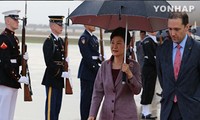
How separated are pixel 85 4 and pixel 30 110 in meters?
4.04

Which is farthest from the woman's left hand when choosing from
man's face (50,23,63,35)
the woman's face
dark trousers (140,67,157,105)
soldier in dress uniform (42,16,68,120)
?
dark trousers (140,67,157,105)

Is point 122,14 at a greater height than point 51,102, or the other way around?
point 122,14

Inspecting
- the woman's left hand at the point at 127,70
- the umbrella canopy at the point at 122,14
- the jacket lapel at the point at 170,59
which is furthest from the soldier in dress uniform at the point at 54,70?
→ the jacket lapel at the point at 170,59

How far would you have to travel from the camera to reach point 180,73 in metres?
2.79

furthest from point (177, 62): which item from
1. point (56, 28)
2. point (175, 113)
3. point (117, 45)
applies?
point (56, 28)

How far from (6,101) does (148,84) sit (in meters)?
2.61

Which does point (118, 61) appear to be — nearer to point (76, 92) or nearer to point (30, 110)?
point (30, 110)

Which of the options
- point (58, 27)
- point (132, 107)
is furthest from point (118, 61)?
point (58, 27)

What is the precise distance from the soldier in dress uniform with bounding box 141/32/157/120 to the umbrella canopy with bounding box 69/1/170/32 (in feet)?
8.92

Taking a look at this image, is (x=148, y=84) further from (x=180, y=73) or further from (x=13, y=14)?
(x=180, y=73)

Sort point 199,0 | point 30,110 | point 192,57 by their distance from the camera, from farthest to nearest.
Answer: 1. point 199,0
2. point 30,110
3. point 192,57

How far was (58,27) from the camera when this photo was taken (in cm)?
519

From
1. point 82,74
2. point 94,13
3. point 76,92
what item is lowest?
point 76,92

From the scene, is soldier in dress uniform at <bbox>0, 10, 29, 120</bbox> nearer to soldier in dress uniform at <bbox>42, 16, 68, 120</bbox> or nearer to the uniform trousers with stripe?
the uniform trousers with stripe
